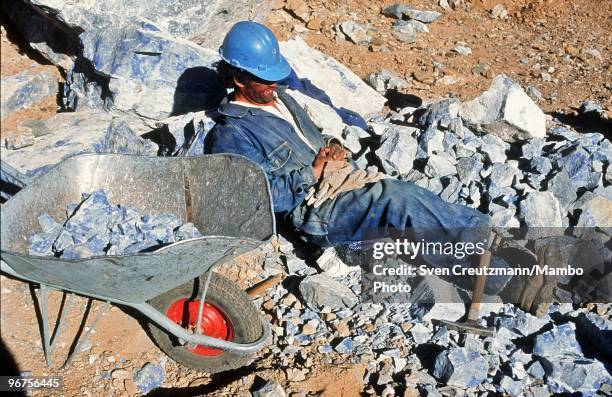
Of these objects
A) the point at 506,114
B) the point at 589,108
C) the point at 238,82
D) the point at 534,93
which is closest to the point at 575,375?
the point at 506,114

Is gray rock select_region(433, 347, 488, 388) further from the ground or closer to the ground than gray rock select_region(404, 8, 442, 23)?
closer to the ground

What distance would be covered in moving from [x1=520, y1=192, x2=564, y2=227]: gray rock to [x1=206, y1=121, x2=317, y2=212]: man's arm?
146 centimetres

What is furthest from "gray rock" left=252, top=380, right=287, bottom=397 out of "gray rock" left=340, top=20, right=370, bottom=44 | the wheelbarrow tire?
"gray rock" left=340, top=20, right=370, bottom=44

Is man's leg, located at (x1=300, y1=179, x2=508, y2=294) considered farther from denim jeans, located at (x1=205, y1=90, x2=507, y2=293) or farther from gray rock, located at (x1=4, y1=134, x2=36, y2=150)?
gray rock, located at (x1=4, y1=134, x2=36, y2=150)

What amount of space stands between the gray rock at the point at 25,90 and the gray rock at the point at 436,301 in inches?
169

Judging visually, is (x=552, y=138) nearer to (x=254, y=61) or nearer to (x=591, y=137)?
(x=591, y=137)

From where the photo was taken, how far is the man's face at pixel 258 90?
4785 millimetres

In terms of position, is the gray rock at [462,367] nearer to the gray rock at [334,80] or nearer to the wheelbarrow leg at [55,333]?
the wheelbarrow leg at [55,333]

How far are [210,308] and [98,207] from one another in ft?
3.02

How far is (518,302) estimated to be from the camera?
14.3 ft

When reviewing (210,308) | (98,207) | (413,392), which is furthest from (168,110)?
(413,392)

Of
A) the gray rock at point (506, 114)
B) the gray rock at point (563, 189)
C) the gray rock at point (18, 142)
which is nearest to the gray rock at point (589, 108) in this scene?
the gray rock at point (506, 114)

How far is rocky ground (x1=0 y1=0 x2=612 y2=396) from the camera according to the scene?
4055 mm

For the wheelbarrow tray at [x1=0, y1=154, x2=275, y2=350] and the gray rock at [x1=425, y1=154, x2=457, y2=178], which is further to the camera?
the gray rock at [x1=425, y1=154, x2=457, y2=178]
